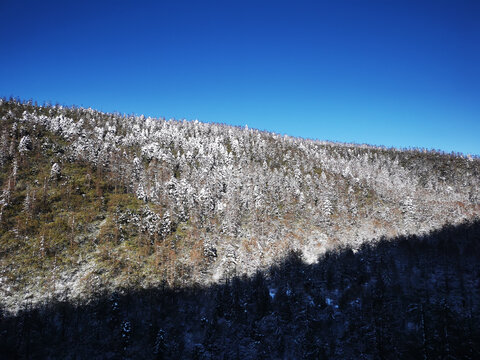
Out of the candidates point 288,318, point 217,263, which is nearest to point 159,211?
point 217,263

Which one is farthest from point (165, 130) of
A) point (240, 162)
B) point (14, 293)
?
point (14, 293)

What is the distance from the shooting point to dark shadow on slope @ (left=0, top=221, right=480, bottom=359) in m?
51.6

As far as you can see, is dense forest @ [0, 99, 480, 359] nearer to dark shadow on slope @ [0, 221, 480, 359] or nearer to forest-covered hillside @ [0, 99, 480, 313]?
dark shadow on slope @ [0, 221, 480, 359]

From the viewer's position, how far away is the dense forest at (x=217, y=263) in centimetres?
5441

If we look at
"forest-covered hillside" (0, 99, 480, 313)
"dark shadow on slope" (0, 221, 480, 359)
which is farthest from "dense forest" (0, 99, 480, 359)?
"forest-covered hillside" (0, 99, 480, 313)

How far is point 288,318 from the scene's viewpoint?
61062 millimetres

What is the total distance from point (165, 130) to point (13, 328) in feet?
501

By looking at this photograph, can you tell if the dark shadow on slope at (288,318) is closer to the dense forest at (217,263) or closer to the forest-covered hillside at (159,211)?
the dense forest at (217,263)

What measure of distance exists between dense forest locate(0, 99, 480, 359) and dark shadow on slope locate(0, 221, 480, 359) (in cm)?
30

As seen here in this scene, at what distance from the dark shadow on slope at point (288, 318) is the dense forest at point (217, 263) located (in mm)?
302

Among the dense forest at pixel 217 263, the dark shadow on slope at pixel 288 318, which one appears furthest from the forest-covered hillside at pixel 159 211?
the dark shadow on slope at pixel 288 318

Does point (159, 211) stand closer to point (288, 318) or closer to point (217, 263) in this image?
point (217, 263)

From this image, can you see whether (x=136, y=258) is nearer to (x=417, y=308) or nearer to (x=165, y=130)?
(x=417, y=308)

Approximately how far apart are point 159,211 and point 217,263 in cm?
3458
